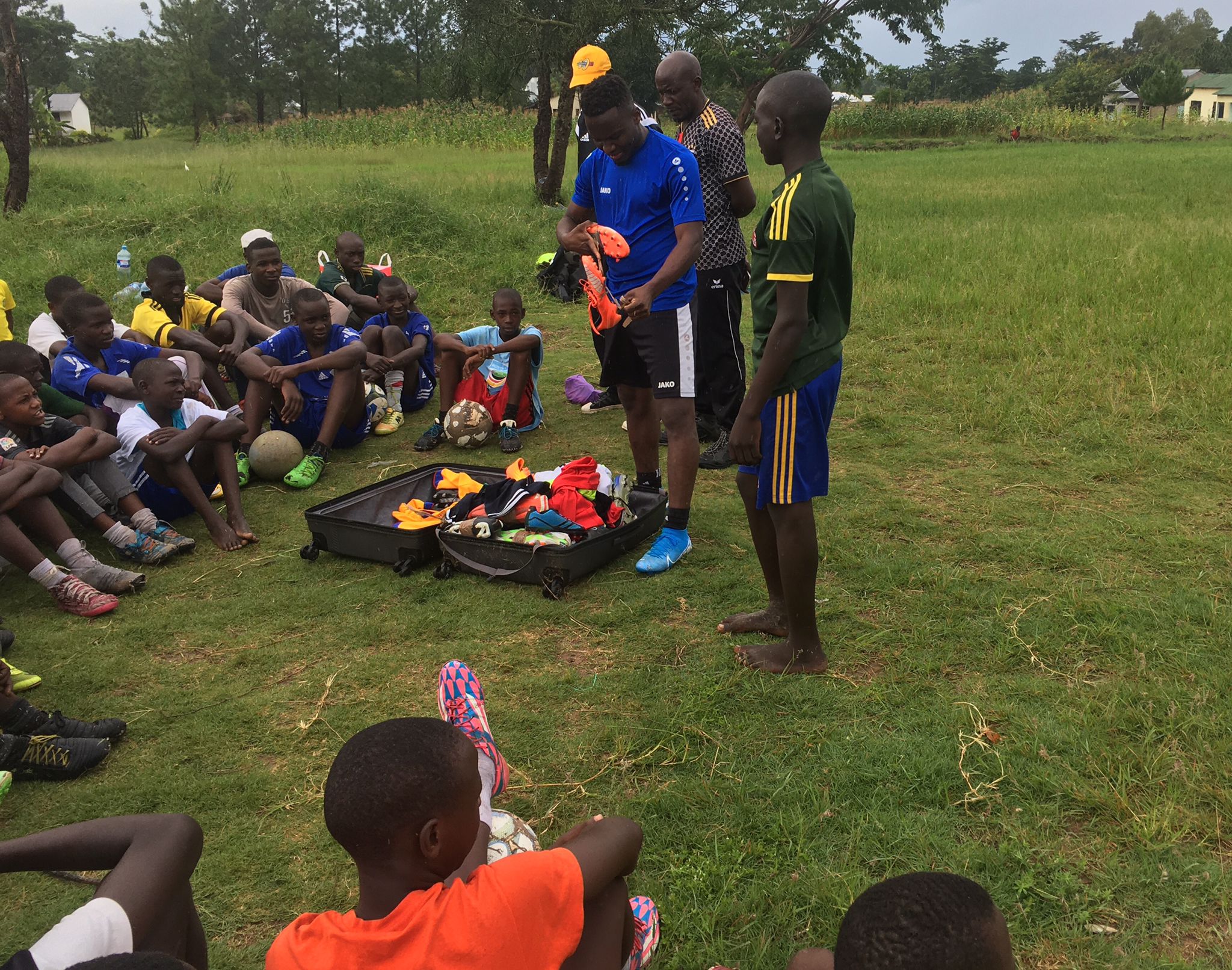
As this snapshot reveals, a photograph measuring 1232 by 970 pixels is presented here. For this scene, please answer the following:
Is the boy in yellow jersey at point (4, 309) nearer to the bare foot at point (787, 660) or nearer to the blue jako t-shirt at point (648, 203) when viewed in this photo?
the blue jako t-shirt at point (648, 203)

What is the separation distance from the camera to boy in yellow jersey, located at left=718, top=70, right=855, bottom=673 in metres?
3.02

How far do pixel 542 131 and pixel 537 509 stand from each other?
12313mm

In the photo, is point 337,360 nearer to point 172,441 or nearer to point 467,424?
point 467,424


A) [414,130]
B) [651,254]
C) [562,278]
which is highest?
[414,130]

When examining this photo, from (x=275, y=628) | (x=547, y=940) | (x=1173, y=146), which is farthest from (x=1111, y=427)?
(x=1173, y=146)

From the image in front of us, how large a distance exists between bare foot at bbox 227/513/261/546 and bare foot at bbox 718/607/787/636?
2681 millimetres

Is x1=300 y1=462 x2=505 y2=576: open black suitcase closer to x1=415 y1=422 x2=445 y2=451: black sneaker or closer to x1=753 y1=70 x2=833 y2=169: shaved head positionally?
x1=415 y1=422 x2=445 y2=451: black sneaker

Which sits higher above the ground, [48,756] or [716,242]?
[716,242]

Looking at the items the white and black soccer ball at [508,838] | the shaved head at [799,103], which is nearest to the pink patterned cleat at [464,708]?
the white and black soccer ball at [508,838]

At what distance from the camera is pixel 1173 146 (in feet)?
99.7

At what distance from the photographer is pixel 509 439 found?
21.0 ft

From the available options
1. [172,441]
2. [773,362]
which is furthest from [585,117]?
[172,441]

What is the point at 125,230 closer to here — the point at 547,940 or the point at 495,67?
the point at 495,67

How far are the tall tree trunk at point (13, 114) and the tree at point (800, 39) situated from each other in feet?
36.4
